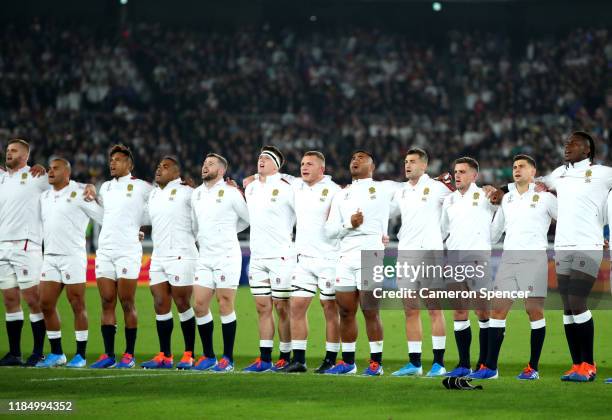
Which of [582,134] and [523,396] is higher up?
[582,134]

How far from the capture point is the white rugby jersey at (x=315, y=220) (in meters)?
12.8

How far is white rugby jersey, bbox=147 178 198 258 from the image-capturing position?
13586 mm

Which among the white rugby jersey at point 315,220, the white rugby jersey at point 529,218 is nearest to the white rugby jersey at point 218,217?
the white rugby jersey at point 315,220

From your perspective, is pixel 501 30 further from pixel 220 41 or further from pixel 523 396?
pixel 523 396

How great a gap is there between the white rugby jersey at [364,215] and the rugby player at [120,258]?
8.76 ft

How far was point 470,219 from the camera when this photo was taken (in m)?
12.3

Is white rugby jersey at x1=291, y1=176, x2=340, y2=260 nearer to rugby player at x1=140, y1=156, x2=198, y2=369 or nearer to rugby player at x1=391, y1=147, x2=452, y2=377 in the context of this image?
rugby player at x1=391, y1=147, x2=452, y2=377

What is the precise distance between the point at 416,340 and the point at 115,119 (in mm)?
23263

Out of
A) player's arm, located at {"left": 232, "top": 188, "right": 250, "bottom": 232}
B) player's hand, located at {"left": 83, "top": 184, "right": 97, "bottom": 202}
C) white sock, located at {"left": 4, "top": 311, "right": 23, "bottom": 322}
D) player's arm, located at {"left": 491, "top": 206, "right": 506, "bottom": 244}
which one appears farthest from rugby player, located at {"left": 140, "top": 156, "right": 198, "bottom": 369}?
player's arm, located at {"left": 491, "top": 206, "right": 506, "bottom": 244}

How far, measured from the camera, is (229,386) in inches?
446

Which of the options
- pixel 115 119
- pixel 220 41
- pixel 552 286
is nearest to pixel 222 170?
pixel 552 286

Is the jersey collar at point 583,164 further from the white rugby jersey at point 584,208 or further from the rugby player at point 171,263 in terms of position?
the rugby player at point 171,263

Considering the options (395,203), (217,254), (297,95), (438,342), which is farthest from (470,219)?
(297,95)

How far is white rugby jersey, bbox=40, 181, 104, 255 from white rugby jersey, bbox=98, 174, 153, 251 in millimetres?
225
